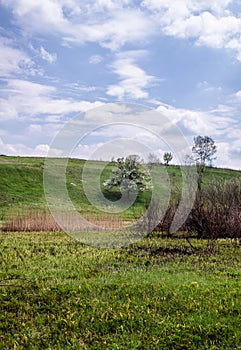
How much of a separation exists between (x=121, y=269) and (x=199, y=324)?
392 centimetres

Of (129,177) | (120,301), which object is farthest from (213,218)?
(129,177)

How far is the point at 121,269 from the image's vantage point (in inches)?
396

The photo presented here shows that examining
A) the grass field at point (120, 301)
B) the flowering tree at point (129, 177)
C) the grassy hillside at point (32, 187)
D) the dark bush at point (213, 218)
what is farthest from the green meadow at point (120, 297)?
the flowering tree at point (129, 177)

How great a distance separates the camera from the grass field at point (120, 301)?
19.7ft

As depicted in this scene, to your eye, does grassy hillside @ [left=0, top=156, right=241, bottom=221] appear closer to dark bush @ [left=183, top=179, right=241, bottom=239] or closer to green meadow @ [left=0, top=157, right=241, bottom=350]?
dark bush @ [left=183, top=179, right=241, bottom=239]

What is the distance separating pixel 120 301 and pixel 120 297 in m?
0.29

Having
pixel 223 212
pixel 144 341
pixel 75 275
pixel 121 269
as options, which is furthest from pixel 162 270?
pixel 223 212

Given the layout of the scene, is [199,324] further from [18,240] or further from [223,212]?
[223,212]

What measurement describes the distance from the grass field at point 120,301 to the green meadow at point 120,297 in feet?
0.05

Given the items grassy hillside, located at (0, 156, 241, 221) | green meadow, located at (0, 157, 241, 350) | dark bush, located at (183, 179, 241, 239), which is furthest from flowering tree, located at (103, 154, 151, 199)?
green meadow, located at (0, 157, 241, 350)

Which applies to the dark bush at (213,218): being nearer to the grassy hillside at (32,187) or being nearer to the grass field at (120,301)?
the grass field at (120,301)

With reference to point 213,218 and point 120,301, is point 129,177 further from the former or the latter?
point 120,301

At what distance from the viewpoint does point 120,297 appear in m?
7.63

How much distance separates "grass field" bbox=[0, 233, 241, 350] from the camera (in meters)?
6.00
